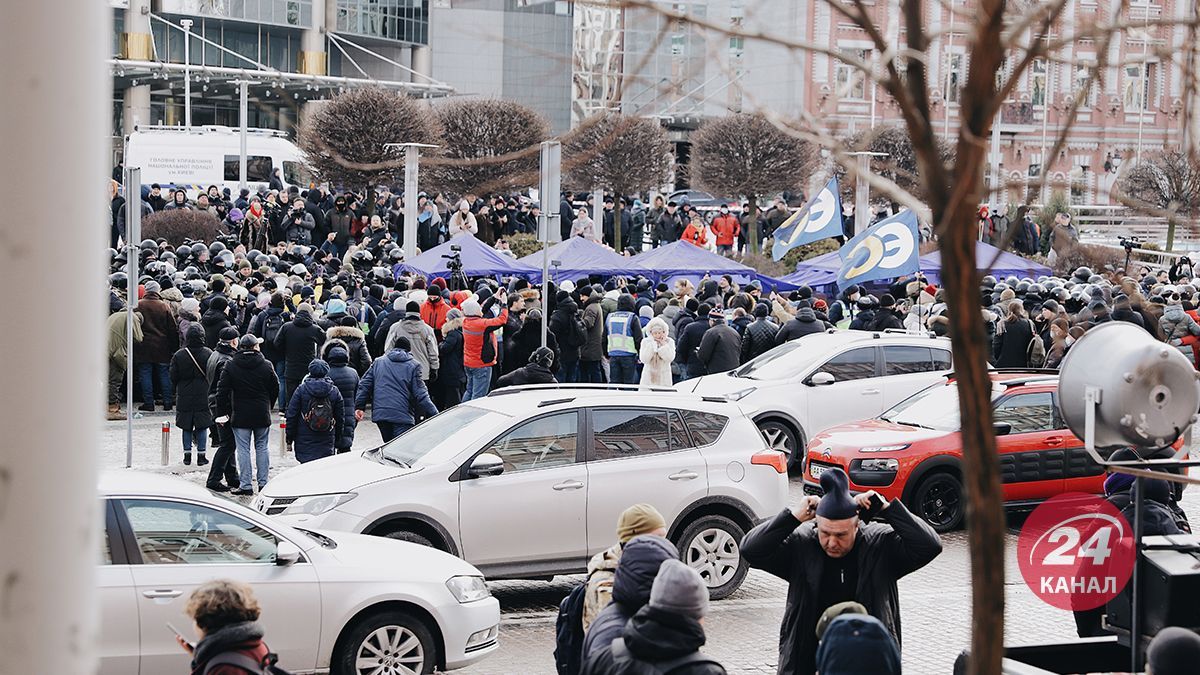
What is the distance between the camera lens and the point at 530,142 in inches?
1560

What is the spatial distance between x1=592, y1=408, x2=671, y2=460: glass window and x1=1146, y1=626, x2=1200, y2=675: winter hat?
665 centimetres

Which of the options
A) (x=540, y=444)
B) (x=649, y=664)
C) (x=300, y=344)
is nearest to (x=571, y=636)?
(x=649, y=664)

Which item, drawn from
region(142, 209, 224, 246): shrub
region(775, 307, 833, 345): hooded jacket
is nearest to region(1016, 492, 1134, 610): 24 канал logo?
region(775, 307, 833, 345): hooded jacket

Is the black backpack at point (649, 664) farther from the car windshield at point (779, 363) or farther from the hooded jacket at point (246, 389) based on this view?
the car windshield at point (779, 363)

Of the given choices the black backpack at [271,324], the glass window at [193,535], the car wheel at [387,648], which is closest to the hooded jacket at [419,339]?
the black backpack at [271,324]

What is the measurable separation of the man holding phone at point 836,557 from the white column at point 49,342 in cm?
447

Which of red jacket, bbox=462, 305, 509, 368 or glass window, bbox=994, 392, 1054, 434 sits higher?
red jacket, bbox=462, 305, 509, 368

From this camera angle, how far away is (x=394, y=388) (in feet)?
48.4

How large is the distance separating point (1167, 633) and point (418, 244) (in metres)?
28.6

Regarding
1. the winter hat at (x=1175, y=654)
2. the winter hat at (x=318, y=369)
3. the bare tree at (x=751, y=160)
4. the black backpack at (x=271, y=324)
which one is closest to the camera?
the winter hat at (x=1175, y=654)

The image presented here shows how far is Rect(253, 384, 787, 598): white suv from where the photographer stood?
10.6m

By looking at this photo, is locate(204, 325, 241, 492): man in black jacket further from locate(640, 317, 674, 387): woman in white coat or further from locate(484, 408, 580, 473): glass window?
locate(640, 317, 674, 387): woman in white coat

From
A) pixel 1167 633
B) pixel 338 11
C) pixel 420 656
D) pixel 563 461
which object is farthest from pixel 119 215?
pixel 338 11

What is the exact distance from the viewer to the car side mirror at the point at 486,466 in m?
10.5
